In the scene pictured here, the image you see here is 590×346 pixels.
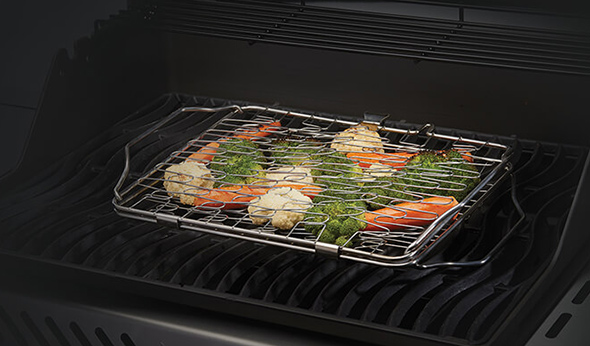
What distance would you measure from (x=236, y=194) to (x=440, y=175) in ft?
1.13

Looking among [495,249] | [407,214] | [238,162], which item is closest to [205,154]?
[238,162]

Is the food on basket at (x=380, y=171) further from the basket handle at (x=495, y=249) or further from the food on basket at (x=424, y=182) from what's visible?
the basket handle at (x=495, y=249)

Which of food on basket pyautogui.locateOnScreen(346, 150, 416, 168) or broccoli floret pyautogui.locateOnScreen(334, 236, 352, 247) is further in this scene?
food on basket pyautogui.locateOnScreen(346, 150, 416, 168)

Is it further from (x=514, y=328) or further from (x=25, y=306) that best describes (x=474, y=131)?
(x=25, y=306)

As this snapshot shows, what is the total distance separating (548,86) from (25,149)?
1020mm

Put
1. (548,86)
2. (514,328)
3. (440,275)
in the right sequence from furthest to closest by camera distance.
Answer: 1. (548,86)
2. (440,275)
3. (514,328)

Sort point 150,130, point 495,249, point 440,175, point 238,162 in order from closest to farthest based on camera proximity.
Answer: point 495,249 < point 440,175 < point 238,162 < point 150,130

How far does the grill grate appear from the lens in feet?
5.02

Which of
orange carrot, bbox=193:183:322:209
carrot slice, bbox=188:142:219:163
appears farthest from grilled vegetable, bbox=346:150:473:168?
carrot slice, bbox=188:142:219:163

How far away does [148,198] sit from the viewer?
1499 millimetres

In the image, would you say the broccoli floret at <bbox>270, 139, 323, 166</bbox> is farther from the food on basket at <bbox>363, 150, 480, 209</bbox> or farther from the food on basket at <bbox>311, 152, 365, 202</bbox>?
the food on basket at <bbox>363, 150, 480, 209</bbox>

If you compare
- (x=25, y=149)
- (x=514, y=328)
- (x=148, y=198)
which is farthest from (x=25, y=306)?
(x=514, y=328)

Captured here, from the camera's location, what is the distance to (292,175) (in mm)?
1483

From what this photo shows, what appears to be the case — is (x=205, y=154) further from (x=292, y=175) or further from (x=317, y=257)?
(x=317, y=257)
